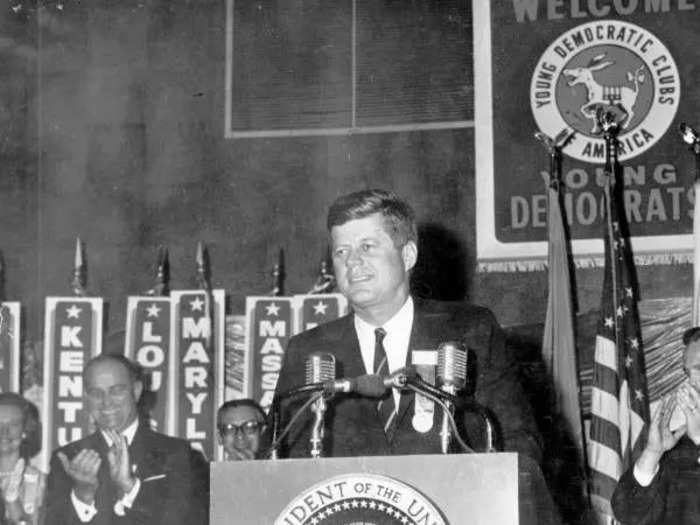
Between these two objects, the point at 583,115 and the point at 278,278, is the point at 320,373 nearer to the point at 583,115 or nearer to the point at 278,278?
the point at 278,278

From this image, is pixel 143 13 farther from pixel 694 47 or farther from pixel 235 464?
pixel 235 464

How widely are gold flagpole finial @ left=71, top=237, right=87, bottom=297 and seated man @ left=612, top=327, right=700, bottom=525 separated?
351 cm

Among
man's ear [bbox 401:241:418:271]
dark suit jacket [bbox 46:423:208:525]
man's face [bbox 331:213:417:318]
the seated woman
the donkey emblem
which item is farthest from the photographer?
the donkey emblem

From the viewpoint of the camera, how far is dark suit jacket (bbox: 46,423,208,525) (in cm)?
541

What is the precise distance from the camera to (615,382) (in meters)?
5.61

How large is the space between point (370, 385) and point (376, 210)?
780mm

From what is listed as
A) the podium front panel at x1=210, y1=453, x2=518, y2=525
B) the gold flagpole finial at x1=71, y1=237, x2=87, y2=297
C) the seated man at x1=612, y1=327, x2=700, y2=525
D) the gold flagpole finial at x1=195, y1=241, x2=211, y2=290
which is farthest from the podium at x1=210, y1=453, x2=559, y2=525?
the gold flagpole finial at x1=71, y1=237, x2=87, y2=297

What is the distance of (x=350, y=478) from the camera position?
1993mm

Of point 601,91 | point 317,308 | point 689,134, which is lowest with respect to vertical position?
point 317,308

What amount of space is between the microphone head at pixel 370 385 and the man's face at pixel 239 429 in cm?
349

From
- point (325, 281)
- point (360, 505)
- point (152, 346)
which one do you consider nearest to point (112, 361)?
point (152, 346)

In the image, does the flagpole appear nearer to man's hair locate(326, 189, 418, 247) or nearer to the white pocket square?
the white pocket square

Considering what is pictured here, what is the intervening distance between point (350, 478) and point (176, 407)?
170 inches

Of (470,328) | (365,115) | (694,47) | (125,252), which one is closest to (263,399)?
(125,252)
